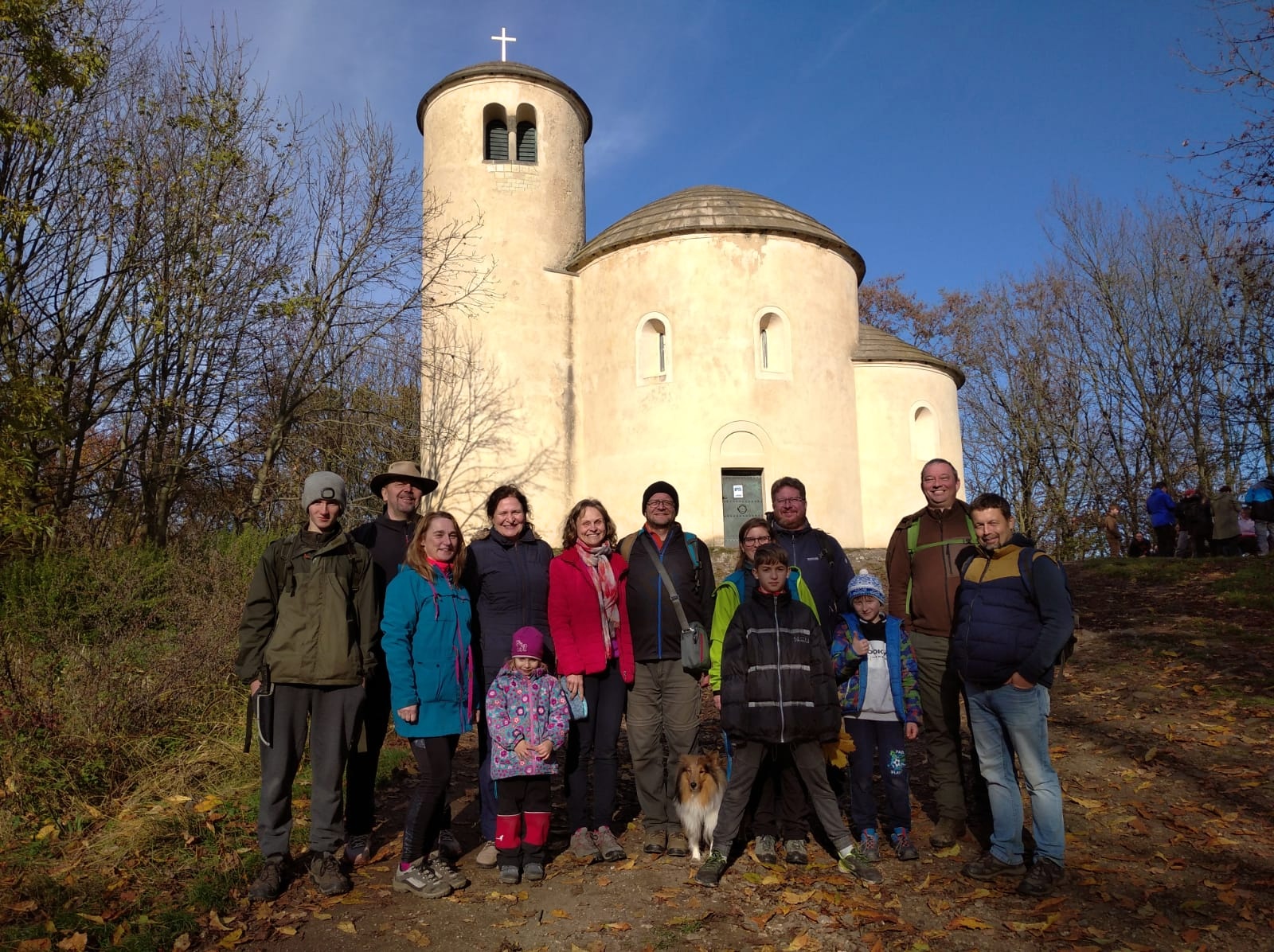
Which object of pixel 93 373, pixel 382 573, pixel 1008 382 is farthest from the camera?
pixel 1008 382

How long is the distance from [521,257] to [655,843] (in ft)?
53.2

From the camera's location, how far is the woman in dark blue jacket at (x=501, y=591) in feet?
15.8

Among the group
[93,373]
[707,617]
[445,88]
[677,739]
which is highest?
[445,88]

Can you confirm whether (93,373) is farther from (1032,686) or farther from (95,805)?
(1032,686)

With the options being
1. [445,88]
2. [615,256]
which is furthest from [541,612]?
[445,88]

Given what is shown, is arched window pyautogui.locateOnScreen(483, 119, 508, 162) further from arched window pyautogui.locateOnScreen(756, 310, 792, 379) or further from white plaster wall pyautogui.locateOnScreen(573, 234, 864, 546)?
arched window pyautogui.locateOnScreen(756, 310, 792, 379)

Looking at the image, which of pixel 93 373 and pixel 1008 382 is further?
pixel 1008 382

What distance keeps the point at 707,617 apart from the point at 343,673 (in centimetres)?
211

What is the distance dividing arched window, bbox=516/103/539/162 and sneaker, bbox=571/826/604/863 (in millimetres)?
17998

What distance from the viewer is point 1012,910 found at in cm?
402

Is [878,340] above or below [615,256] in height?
below

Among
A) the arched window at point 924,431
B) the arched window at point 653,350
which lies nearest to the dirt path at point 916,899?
the arched window at point 653,350

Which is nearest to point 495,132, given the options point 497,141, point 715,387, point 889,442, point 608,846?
point 497,141

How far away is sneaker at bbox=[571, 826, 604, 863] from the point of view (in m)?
4.77
